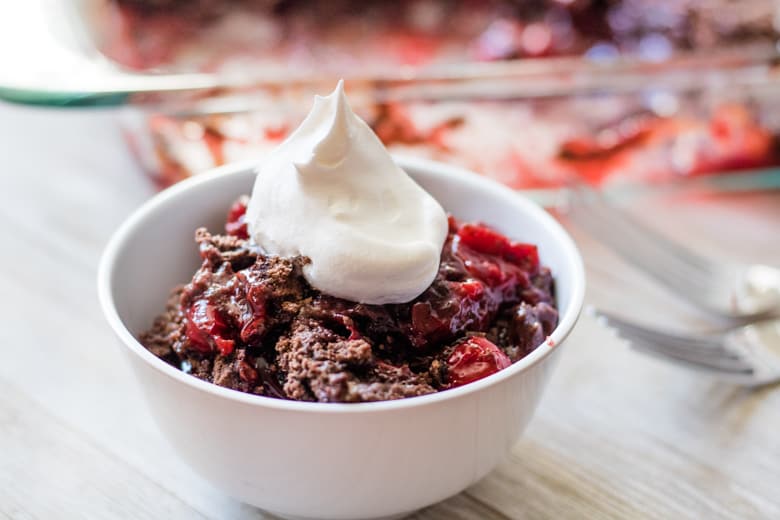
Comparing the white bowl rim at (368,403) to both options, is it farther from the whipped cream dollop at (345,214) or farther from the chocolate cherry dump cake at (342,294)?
the whipped cream dollop at (345,214)

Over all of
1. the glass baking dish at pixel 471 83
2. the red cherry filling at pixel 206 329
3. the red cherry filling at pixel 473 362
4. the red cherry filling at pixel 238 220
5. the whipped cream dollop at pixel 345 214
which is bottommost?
the glass baking dish at pixel 471 83

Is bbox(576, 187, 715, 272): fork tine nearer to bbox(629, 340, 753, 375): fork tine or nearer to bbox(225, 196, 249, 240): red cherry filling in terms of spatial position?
bbox(629, 340, 753, 375): fork tine

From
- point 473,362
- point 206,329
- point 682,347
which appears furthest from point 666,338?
point 206,329

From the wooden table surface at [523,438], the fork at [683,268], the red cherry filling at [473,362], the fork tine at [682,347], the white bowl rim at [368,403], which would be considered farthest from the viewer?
the fork at [683,268]

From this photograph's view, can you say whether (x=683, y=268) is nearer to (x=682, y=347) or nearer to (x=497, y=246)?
(x=682, y=347)

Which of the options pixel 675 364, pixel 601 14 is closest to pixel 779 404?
pixel 675 364

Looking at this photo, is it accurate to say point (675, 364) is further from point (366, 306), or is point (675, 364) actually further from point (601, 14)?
point (601, 14)

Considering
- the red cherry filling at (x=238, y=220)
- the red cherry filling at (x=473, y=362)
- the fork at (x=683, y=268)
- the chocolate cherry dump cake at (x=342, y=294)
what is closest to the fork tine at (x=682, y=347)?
the fork at (x=683, y=268)

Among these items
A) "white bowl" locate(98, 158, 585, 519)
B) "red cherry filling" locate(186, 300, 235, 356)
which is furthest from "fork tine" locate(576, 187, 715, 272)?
"red cherry filling" locate(186, 300, 235, 356)
